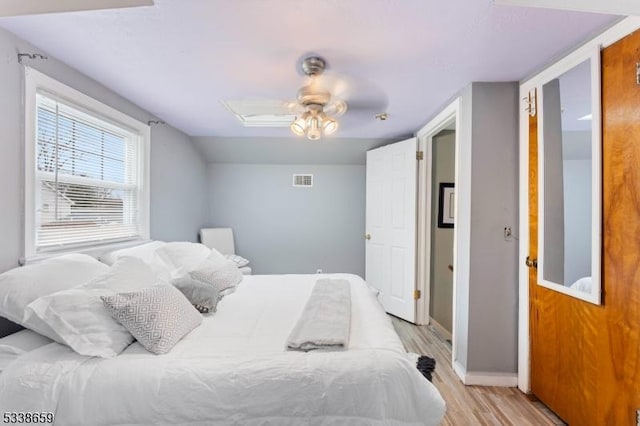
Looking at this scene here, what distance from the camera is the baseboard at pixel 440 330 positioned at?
2.96 meters

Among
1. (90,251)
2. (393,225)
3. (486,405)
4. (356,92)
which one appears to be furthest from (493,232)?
(90,251)

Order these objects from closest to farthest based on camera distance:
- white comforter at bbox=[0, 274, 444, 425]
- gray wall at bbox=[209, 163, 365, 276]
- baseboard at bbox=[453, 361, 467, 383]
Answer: white comforter at bbox=[0, 274, 444, 425] < baseboard at bbox=[453, 361, 467, 383] < gray wall at bbox=[209, 163, 365, 276]

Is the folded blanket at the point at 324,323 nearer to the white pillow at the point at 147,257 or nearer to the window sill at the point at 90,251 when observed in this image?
the white pillow at the point at 147,257

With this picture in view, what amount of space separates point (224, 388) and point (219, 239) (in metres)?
3.04

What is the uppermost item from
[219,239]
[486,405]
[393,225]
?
[393,225]

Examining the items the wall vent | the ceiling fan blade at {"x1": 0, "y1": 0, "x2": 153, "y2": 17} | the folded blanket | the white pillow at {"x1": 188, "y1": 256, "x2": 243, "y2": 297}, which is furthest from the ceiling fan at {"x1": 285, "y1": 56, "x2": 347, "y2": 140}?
the wall vent

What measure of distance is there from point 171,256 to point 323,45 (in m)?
1.99

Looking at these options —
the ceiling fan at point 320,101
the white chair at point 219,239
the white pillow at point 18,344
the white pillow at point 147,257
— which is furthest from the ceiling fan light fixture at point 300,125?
the white chair at point 219,239

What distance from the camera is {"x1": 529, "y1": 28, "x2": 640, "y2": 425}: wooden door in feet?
4.56

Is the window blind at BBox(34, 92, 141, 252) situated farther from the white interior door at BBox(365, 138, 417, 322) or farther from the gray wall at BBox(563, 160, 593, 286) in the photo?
the gray wall at BBox(563, 160, 593, 286)

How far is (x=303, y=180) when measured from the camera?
432cm

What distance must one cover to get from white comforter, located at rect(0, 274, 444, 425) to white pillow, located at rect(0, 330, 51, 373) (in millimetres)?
70

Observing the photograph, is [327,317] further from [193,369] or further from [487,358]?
[487,358]

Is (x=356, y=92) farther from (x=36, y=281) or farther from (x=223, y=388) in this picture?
(x=36, y=281)
